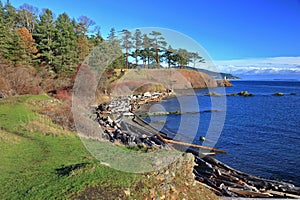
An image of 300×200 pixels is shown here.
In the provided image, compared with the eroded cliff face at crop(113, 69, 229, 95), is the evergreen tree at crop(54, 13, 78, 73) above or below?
above

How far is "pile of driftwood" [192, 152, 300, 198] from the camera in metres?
11.4

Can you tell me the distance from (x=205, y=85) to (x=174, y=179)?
84670mm

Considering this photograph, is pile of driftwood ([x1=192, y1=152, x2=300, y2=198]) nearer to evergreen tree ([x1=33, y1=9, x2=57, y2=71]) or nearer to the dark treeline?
the dark treeline

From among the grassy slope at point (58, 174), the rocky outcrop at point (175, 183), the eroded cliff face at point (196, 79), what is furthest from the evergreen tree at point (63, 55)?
the eroded cliff face at point (196, 79)

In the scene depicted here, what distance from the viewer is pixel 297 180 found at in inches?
563

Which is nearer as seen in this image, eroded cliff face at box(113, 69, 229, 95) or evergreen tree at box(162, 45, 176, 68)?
eroded cliff face at box(113, 69, 229, 95)

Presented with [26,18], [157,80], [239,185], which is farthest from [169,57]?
[239,185]

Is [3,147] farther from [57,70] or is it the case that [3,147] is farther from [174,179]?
[57,70]

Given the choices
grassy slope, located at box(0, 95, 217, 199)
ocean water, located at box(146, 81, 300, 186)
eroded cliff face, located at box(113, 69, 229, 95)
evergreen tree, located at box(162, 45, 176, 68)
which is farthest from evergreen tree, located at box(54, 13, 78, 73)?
evergreen tree, located at box(162, 45, 176, 68)

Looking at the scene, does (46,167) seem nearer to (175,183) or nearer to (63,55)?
(175,183)

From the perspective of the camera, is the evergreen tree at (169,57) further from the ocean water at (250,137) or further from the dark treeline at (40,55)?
the ocean water at (250,137)

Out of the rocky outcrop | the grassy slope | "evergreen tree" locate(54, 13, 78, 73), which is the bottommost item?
the rocky outcrop

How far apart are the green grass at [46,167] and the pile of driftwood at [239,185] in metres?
5.82

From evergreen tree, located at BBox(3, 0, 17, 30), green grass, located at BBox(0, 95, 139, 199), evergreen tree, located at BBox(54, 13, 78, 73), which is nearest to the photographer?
green grass, located at BBox(0, 95, 139, 199)
